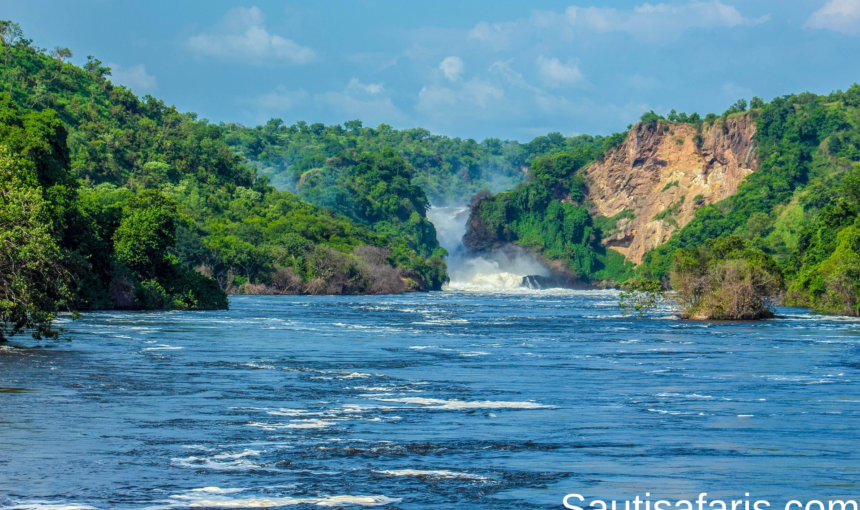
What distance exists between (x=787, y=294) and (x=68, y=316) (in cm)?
6778

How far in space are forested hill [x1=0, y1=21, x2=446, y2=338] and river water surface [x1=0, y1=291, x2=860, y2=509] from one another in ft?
16.1

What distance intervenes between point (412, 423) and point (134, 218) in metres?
49.5

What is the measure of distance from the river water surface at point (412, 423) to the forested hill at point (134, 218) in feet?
16.1

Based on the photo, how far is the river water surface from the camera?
15836mm

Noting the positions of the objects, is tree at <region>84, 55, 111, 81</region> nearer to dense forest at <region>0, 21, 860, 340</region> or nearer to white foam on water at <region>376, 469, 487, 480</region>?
dense forest at <region>0, 21, 860, 340</region>

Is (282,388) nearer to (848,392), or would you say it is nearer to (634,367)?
(634,367)

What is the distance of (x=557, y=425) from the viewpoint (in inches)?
869

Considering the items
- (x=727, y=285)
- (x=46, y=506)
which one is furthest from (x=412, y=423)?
(x=727, y=285)

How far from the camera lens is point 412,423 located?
22000 millimetres

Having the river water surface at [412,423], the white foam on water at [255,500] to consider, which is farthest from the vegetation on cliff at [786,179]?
the white foam on water at [255,500]

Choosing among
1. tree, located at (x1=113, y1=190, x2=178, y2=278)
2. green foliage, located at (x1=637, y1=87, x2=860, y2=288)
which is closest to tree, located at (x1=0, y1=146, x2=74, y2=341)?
tree, located at (x1=113, y1=190, x2=178, y2=278)

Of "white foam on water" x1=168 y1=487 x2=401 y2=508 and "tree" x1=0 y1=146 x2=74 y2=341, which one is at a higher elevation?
"tree" x1=0 y1=146 x2=74 y2=341

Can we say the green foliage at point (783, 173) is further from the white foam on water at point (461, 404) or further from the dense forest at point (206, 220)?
the white foam on water at point (461, 404)

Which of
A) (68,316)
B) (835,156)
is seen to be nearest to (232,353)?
(68,316)
